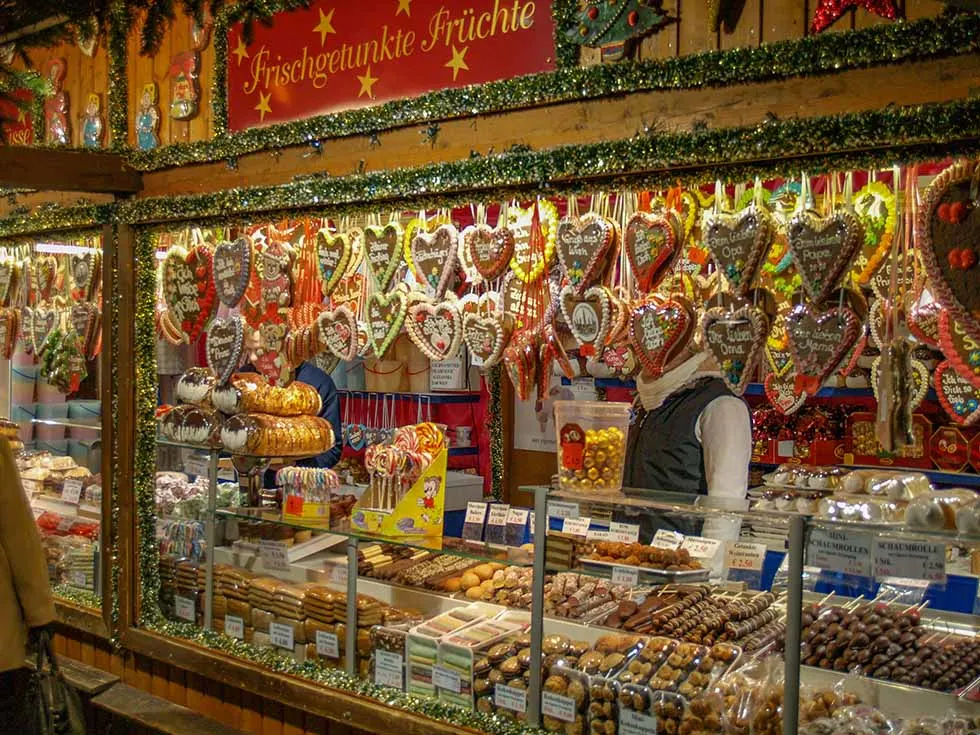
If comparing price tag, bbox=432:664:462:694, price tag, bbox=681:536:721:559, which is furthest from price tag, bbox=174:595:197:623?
price tag, bbox=681:536:721:559

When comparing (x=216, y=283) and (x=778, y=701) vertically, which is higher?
(x=216, y=283)

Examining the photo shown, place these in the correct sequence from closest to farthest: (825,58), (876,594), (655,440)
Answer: (825,58) < (876,594) < (655,440)

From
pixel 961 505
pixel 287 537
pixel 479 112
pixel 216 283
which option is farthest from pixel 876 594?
pixel 216 283

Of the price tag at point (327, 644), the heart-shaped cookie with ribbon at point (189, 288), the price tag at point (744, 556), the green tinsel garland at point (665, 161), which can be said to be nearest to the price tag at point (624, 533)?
the price tag at point (744, 556)

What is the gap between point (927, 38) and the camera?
2.48 m

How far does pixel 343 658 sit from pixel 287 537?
58cm

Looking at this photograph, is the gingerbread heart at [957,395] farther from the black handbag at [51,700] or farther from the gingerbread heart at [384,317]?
the black handbag at [51,700]

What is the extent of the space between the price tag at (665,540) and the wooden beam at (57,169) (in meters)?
2.89

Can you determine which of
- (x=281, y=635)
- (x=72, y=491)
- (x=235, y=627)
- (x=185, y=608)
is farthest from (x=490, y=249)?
(x=72, y=491)

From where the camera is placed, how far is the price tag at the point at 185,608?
4.62 m

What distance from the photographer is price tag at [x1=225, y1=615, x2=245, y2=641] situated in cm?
435

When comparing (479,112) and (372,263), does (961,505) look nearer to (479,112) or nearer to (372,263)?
(479,112)

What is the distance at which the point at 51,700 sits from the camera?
388 cm

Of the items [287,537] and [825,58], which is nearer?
[825,58]
